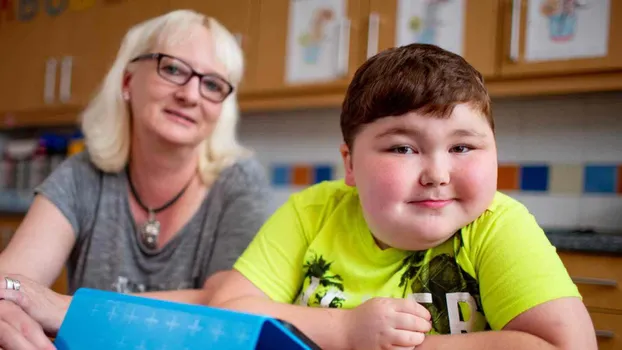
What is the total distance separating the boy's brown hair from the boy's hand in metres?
0.20

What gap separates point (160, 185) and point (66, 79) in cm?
228

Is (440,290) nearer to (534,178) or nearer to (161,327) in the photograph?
(161,327)

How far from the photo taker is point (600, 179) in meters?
2.10

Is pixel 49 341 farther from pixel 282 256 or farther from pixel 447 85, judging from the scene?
pixel 447 85

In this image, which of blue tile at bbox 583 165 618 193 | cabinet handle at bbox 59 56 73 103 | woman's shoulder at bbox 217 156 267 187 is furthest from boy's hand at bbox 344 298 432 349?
cabinet handle at bbox 59 56 73 103

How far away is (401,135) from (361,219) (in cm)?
18

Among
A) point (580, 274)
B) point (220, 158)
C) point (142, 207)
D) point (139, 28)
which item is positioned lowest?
point (580, 274)

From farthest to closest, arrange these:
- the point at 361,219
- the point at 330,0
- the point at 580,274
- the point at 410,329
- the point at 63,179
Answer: the point at 330,0, the point at 580,274, the point at 63,179, the point at 361,219, the point at 410,329

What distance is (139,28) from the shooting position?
135 centimetres

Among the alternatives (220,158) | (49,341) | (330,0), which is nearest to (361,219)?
(49,341)

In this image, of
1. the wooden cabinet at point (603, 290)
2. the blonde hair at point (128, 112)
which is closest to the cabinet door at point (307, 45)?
the blonde hair at point (128, 112)

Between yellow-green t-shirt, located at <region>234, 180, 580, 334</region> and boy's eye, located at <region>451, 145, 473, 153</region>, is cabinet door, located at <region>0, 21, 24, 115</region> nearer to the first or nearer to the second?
yellow-green t-shirt, located at <region>234, 180, 580, 334</region>

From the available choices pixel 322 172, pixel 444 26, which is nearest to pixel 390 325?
pixel 444 26

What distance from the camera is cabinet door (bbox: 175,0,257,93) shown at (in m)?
2.62
